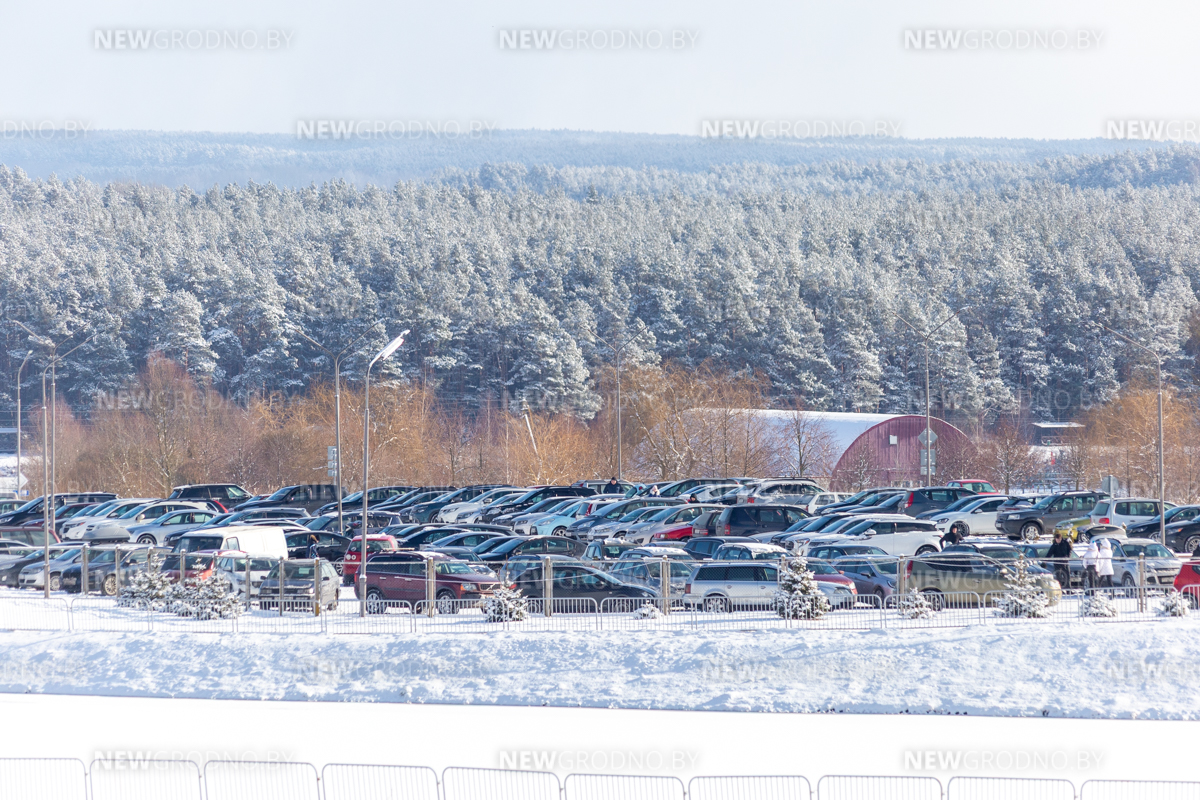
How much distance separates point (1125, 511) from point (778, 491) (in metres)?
13.4

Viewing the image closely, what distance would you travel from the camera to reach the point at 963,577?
75.9 ft

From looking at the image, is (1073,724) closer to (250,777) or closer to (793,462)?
(250,777)

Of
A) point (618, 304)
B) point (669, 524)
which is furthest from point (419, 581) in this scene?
point (618, 304)

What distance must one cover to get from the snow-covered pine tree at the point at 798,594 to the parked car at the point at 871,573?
5.87 ft

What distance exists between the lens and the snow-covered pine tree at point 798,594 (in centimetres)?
2194

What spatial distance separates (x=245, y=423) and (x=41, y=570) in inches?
1712

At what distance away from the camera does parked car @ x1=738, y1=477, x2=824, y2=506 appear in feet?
146

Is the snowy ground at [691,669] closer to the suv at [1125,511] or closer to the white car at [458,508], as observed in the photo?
the suv at [1125,511]

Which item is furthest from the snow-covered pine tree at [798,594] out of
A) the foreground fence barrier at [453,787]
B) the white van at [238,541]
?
the white van at [238,541]

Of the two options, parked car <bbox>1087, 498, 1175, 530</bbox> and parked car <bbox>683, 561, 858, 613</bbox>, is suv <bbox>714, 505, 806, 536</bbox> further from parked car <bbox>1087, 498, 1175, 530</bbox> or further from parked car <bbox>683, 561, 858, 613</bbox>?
parked car <bbox>683, 561, 858, 613</bbox>

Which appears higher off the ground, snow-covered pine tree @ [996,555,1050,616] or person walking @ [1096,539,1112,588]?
person walking @ [1096,539,1112,588]

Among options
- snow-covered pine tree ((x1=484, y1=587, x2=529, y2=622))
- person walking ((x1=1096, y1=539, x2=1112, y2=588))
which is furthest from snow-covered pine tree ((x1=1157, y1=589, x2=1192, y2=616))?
snow-covered pine tree ((x1=484, y1=587, x2=529, y2=622))

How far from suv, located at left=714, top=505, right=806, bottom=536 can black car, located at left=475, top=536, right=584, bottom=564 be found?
271 inches

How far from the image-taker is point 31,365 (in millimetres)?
103500
